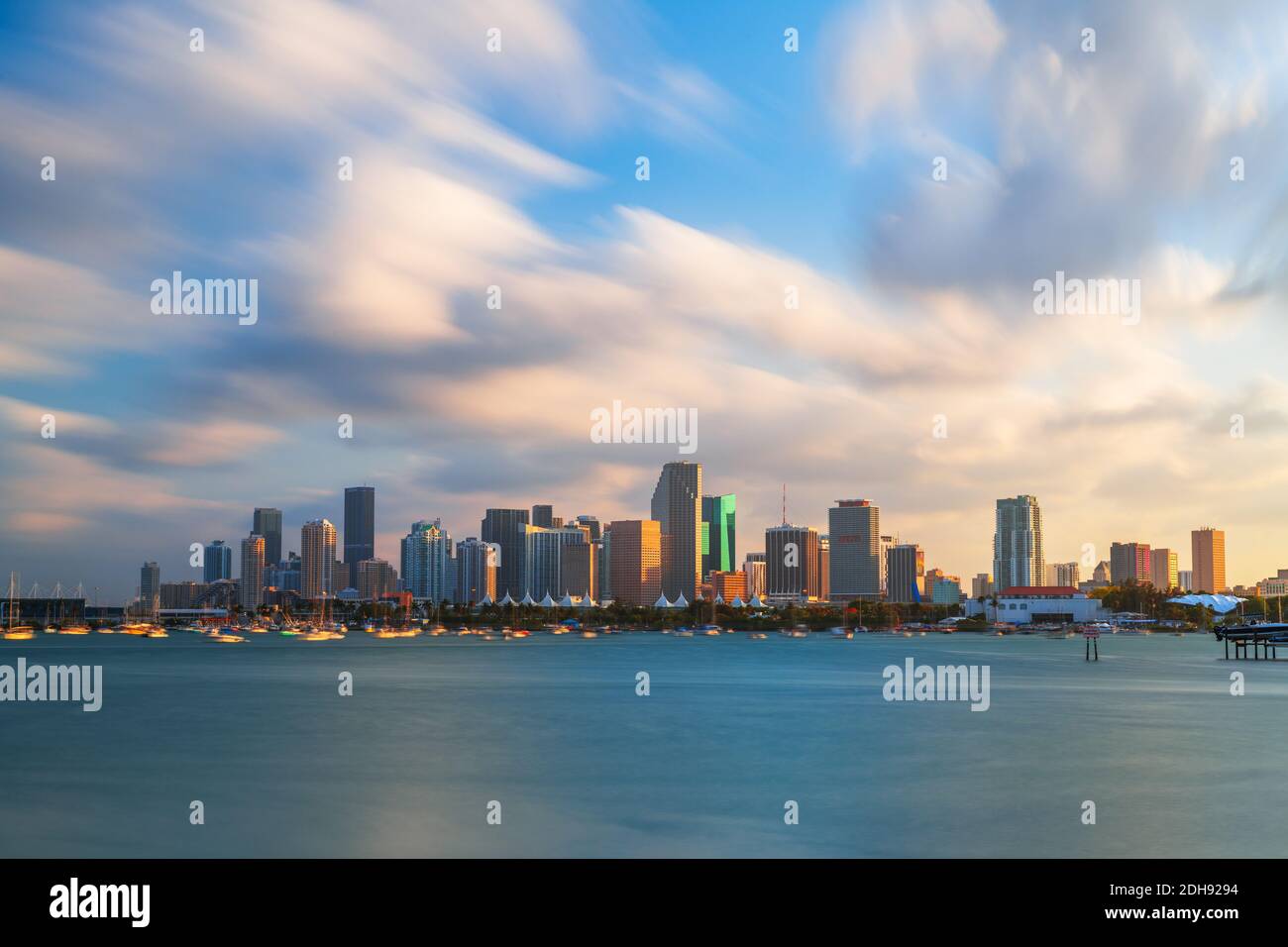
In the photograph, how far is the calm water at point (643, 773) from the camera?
40031 mm

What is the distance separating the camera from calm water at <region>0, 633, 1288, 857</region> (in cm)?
4003

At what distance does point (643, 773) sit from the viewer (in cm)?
5584

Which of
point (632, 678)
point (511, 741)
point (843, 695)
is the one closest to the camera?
point (511, 741)

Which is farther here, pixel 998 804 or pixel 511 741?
pixel 511 741

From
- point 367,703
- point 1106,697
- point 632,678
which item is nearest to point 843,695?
point 1106,697
